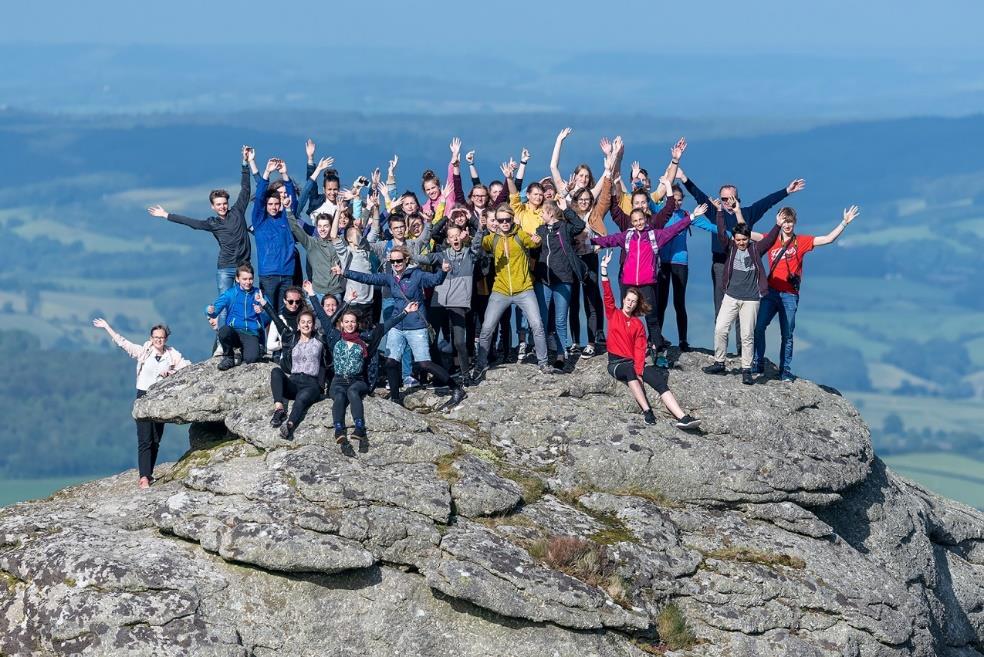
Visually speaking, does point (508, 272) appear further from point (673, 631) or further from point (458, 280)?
point (673, 631)

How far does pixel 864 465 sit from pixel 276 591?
48.8 feet

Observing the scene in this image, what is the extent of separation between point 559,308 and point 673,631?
9.57m

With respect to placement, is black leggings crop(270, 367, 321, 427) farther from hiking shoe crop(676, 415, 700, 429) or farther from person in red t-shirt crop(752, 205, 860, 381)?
person in red t-shirt crop(752, 205, 860, 381)

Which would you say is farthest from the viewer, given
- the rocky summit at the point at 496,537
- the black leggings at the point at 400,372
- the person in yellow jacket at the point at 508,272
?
the person in yellow jacket at the point at 508,272

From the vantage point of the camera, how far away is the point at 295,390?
29.5 m

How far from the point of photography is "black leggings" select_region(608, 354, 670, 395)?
31.3 m

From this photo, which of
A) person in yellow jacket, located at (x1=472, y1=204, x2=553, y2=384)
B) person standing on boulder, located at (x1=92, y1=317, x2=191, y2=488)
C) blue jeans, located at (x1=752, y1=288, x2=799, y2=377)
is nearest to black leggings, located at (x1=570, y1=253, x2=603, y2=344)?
person in yellow jacket, located at (x1=472, y1=204, x2=553, y2=384)

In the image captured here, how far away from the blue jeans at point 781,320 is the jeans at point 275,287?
464 inches

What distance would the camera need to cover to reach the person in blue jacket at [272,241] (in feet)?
110

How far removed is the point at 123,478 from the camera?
3366 centimetres

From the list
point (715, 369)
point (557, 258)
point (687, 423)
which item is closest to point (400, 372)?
point (557, 258)

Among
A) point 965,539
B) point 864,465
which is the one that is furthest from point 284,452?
point 965,539

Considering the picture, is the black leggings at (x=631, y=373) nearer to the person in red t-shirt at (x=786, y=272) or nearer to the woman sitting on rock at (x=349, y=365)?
→ the person in red t-shirt at (x=786, y=272)

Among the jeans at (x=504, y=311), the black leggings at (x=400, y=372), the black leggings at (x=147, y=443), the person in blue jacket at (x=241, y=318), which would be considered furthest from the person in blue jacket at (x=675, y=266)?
the black leggings at (x=147, y=443)
